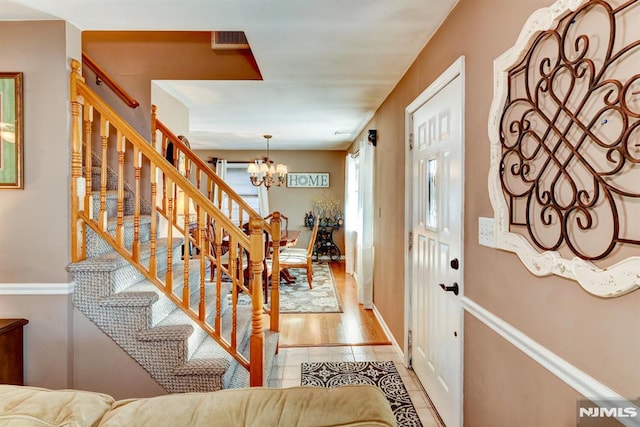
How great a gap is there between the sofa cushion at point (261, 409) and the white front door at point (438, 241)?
1072 millimetres

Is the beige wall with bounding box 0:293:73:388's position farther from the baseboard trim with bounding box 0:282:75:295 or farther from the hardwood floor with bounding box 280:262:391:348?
the hardwood floor with bounding box 280:262:391:348

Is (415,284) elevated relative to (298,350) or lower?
elevated

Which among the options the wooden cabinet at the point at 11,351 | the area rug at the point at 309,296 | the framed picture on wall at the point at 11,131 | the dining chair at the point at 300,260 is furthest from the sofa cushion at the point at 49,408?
the dining chair at the point at 300,260

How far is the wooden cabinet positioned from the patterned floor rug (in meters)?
2.54

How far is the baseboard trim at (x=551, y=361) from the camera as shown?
91 centimetres

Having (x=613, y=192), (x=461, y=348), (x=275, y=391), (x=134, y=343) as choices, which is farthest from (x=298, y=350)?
(x=613, y=192)

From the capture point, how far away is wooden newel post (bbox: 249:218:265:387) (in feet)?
6.50

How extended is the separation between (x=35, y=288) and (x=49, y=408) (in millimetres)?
1470

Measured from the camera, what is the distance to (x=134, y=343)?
1977 mm

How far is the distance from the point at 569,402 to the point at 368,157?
12.0ft

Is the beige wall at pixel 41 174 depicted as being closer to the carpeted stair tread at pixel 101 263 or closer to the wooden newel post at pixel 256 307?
the carpeted stair tread at pixel 101 263

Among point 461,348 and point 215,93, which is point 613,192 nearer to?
point 461,348

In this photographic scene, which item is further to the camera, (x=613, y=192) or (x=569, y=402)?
(x=569, y=402)

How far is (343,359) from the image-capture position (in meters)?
2.92
